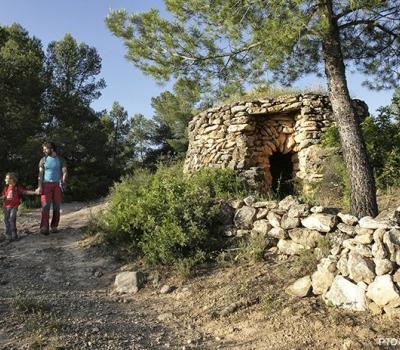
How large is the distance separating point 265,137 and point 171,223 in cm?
433

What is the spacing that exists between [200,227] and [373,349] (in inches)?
113

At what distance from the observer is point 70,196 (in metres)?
17.0

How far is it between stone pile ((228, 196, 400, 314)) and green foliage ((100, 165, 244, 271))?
2.34ft

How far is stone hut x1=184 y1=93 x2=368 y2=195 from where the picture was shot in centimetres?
881

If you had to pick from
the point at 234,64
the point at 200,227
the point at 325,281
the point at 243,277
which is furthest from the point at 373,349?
the point at 234,64

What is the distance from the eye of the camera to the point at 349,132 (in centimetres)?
583

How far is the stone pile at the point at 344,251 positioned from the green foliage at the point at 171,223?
2.34 feet

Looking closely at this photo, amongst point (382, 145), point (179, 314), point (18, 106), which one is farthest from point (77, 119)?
point (179, 314)

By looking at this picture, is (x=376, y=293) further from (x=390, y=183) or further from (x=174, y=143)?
(x=174, y=143)

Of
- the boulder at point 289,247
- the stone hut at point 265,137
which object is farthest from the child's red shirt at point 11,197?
the boulder at point 289,247

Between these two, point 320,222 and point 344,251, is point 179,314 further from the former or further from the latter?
point 320,222

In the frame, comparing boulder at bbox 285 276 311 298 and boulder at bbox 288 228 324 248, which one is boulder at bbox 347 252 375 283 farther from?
boulder at bbox 288 228 324 248

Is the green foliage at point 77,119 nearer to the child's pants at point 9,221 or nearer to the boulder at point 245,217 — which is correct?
the child's pants at point 9,221

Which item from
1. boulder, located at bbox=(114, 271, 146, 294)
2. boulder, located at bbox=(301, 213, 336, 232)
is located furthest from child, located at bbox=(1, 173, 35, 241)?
boulder, located at bbox=(301, 213, 336, 232)
